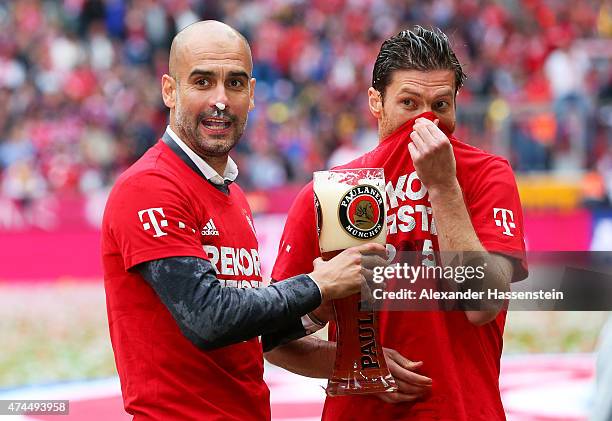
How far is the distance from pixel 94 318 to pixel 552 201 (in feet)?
21.3

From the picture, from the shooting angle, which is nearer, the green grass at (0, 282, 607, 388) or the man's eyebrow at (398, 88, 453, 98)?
the man's eyebrow at (398, 88, 453, 98)

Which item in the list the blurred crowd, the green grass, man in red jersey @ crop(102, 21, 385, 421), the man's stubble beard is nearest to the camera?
man in red jersey @ crop(102, 21, 385, 421)

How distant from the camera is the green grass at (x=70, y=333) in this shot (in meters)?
8.73

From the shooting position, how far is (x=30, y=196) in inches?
536

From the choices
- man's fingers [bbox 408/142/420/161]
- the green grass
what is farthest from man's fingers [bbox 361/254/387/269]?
the green grass

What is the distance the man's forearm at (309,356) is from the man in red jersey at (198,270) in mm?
52

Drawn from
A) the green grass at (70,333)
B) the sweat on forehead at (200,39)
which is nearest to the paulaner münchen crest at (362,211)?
the sweat on forehead at (200,39)

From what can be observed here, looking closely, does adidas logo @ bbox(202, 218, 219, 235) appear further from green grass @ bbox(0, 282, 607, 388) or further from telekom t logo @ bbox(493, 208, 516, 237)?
green grass @ bbox(0, 282, 607, 388)

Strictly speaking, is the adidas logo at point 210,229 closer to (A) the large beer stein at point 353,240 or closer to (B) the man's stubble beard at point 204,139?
(B) the man's stubble beard at point 204,139

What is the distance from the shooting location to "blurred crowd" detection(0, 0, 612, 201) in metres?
15.0

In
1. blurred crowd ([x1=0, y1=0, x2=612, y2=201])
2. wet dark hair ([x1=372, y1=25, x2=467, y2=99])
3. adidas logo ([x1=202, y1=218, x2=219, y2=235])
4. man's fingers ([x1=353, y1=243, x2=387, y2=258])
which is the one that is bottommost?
man's fingers ([x1=353, y1=243, x2=387, y2=258])

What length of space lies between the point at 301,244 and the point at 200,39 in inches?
29.0

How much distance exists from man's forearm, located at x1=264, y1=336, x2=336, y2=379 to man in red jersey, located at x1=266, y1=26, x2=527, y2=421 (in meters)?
0.13

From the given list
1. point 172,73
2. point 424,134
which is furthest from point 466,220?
point 172,73
